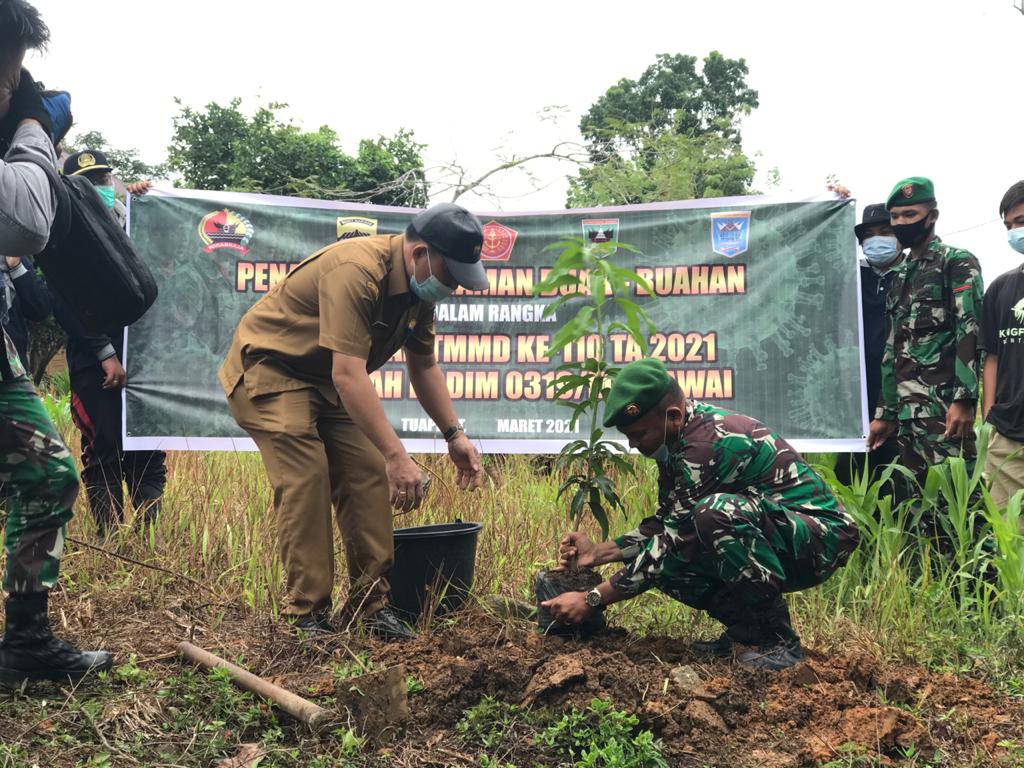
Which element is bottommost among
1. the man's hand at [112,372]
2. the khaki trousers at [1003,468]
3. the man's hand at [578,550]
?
the man's hand at [578,550]

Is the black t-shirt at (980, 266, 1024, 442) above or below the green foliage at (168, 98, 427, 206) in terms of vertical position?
below

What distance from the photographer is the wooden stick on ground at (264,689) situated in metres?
2.50

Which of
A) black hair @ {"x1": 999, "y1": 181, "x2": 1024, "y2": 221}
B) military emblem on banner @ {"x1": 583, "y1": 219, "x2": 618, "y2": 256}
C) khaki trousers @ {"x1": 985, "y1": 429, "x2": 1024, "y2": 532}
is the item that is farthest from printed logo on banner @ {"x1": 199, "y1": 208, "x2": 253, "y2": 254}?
khaki trousers @ {"x1": 985, "y1": 429, "x2": 1024, "y2": 532}

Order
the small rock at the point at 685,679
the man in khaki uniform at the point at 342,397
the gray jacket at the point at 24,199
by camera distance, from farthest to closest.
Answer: the man in khaki uniform at the point at 342,397
the small rock at the point at 685,679
the gray jacket at the point at 24,199

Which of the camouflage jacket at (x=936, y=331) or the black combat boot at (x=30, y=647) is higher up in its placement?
the camouflage jacket at (x=936, y=331)

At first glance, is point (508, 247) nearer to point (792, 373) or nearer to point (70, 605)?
point (792, 373)

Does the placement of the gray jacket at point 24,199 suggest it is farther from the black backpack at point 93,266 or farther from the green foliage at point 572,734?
the green foliage at point 572,734

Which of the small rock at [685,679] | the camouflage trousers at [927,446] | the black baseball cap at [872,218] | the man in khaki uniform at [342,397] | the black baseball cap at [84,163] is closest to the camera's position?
the small rock at [685,679]

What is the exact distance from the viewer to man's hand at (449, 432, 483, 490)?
360cm

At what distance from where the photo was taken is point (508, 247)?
5.79 m

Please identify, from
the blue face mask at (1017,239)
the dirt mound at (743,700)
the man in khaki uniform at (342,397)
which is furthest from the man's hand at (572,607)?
the blue face mask at (1017,239)

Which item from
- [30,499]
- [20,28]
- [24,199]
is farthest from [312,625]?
[20,28]

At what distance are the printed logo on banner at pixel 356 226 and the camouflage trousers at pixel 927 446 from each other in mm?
3326

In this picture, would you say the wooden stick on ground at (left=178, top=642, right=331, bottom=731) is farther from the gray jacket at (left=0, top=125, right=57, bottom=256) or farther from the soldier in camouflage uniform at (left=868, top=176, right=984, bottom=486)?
the soldier in camouflage uniform at (left=868, top=176, right=984, bottom=486)
